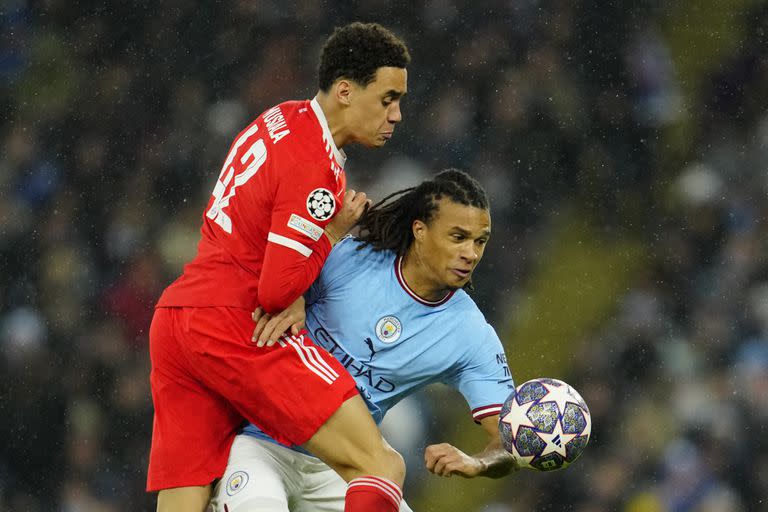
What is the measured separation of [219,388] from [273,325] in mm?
267

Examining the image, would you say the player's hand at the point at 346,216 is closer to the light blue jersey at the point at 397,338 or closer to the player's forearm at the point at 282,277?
the player's forearm at the point at 282,277

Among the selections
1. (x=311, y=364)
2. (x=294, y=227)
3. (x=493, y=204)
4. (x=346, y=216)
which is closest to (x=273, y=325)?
(x=311, y=364)

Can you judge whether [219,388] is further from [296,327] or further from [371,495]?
[371,495]

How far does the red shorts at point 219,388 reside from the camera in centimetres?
339

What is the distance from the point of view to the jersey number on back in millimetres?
3469

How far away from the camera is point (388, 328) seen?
391 cm

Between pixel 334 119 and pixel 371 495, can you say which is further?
pixel 334 119

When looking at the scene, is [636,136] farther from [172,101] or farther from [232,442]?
[232,442]

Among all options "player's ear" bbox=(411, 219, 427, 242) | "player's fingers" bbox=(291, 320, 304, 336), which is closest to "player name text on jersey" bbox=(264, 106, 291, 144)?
"player's fingers" bbox=(291, 320, 304, 336)

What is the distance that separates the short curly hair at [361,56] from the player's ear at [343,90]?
0.02 meters

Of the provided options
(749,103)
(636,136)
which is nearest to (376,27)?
(636,136)

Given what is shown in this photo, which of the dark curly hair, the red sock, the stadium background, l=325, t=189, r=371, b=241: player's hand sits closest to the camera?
the red sock

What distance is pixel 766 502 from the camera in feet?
20.4

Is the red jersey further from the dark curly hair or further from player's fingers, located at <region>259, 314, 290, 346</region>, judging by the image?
the dark curly hair
